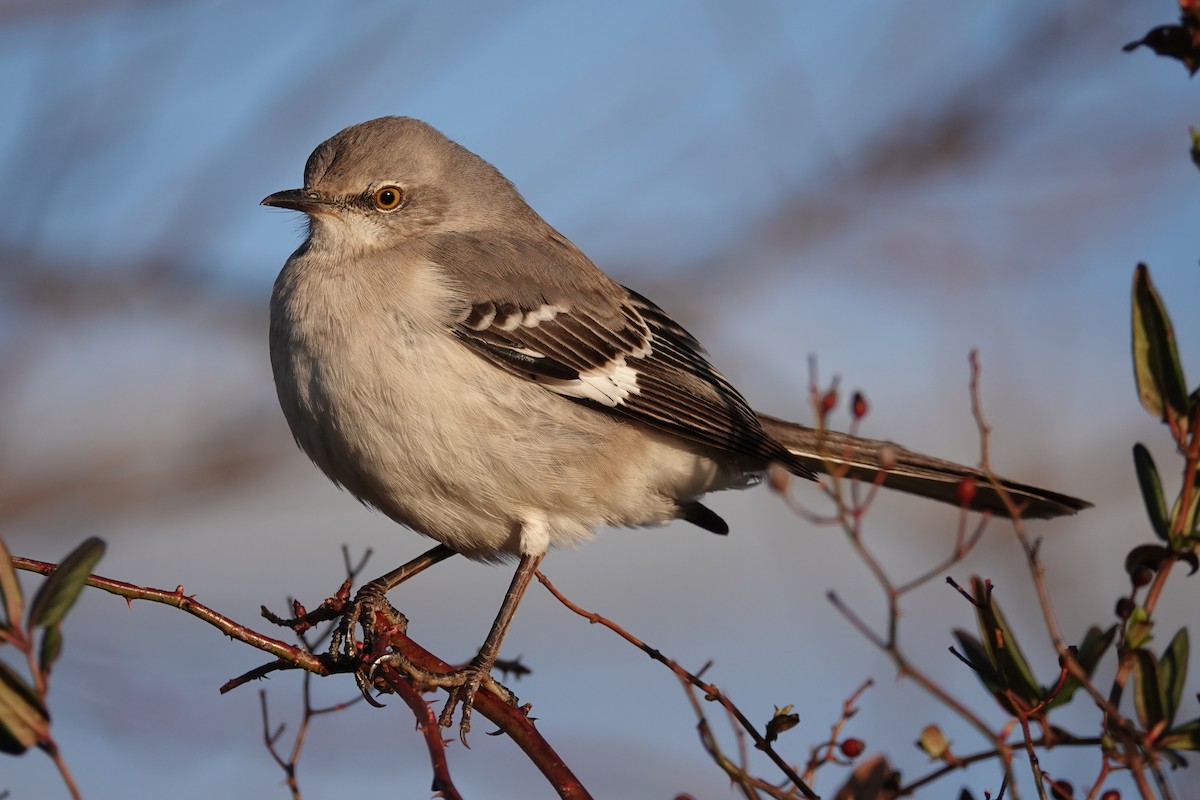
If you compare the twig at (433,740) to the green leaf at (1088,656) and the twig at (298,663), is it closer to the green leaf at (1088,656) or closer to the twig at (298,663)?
the twig at (298,663)

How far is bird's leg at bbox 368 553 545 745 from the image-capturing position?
3668 millimetres

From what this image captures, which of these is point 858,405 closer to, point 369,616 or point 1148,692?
point 1148,692

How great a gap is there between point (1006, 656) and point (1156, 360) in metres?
0.54

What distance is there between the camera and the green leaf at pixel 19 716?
169 centimetres

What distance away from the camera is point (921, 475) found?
4.50 metres

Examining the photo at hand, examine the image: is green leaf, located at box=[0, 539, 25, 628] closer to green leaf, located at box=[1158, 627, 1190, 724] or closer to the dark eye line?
green leaf, located at box=[1158, 627, 1190, 724]

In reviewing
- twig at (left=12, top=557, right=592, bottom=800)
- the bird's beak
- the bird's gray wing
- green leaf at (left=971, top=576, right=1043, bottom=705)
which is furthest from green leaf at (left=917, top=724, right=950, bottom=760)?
the bird's beak

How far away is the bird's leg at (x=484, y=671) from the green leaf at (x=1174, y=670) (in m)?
1.74

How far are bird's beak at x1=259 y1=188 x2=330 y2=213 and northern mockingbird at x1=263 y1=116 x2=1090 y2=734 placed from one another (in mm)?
10

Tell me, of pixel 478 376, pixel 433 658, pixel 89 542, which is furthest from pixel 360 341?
pixel 89 542

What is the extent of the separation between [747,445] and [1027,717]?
2576 mm

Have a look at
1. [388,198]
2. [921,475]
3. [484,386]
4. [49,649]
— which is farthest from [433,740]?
[388,198]

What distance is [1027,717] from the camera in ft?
6.43

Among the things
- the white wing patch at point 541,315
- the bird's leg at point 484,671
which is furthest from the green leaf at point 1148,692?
the white wing patch at point 541,315
